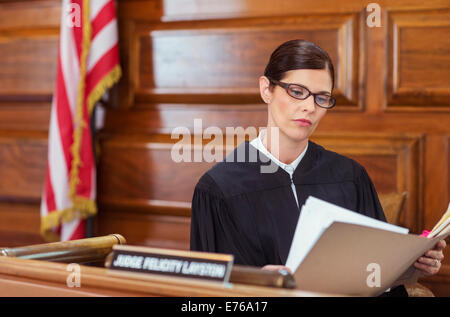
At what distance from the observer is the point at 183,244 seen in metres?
3.29

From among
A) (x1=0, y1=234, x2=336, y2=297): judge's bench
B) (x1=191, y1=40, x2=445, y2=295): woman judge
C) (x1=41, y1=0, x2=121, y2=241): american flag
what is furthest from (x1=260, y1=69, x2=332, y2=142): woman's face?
(x1=41, y1=0, x2=121, y2=241): american flag

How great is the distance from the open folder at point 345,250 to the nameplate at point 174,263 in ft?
0.63

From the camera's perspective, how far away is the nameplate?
3.41 ft

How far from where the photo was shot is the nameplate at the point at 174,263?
1039mm

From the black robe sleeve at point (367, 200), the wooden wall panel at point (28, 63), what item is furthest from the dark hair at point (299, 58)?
the wooden wall panel at point (28, 63)

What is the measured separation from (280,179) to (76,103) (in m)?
1.82

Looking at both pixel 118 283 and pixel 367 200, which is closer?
pixel 118 283

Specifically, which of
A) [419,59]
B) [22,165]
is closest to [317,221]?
[419,59]

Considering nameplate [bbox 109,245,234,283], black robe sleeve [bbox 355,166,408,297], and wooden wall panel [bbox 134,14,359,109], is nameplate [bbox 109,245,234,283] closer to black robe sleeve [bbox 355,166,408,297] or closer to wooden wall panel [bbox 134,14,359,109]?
black robe sleeve [bbox 355,166,408,297]

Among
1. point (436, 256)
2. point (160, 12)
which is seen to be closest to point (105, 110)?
point (160, 12)

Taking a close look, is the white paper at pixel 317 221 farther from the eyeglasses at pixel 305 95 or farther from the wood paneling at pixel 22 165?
the wood paneling at pixel 22 165

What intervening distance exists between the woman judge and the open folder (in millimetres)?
472

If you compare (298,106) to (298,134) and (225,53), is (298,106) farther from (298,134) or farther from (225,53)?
(225,53)

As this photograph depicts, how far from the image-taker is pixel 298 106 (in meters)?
1.67
